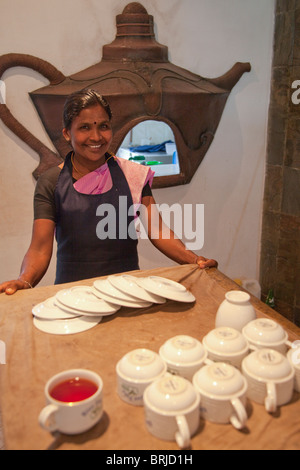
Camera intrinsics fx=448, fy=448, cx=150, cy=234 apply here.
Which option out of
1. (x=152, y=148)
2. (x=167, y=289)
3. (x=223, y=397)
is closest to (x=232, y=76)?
(x=152, y=148)

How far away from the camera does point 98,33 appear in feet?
9.13

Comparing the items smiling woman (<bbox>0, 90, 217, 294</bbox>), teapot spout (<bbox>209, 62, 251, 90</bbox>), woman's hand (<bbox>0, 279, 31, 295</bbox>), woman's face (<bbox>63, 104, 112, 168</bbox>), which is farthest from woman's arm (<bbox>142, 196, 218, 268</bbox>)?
teapot spout (<bbox>209, 62, 251, 90</bbox>)

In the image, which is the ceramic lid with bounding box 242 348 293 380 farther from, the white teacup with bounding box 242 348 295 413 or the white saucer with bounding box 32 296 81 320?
the white saucer with bounding box 32 296 81 320

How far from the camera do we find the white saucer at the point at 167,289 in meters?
1.44

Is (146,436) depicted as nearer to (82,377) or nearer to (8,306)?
(82,377)

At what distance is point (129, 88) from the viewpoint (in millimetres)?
2816

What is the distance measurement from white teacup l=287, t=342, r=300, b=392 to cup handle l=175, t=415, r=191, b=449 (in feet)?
1.06

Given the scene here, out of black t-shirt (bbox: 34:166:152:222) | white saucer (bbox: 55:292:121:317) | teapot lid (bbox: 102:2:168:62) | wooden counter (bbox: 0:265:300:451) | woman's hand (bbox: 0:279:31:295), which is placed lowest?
wooden counter (bbox: 0:265:300:451)

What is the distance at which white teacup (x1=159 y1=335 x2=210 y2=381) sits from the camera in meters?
1.05

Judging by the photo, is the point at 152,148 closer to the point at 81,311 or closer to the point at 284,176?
the point at 284,176

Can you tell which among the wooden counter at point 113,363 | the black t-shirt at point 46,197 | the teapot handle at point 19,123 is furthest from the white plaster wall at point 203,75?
the wooden counter at point 113,363

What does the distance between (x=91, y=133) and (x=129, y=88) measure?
3.29ft
